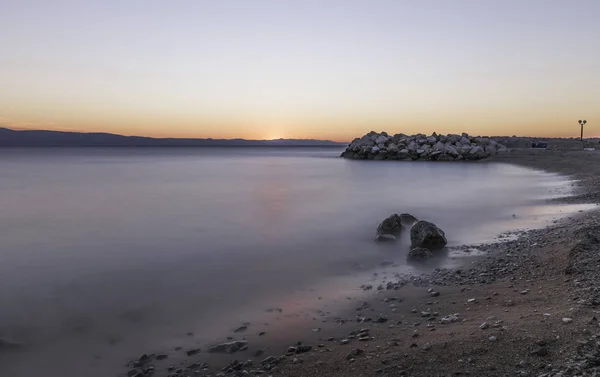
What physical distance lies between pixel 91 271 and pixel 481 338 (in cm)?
796

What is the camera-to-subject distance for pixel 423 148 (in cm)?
6109

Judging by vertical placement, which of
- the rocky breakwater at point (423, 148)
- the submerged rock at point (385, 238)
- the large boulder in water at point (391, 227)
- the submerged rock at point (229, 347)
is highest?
the rocky breakwater at point (423, 148)

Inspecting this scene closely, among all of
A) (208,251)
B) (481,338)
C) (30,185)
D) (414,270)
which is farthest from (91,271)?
(30,185)

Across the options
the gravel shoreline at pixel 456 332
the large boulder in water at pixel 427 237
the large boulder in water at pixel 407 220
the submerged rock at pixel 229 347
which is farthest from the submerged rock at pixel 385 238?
the submerged rock at pixel 229 347

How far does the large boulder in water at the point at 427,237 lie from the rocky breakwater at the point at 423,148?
50400 mm

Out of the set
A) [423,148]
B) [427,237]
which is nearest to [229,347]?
[427,237]

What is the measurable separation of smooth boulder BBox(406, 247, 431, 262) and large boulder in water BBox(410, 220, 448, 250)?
1.73ft

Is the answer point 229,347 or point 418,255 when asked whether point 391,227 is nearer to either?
point 418,255

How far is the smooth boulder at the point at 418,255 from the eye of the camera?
9.20 meters

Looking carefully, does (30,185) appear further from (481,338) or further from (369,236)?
(481,338)

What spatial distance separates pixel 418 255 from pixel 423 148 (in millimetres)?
54291

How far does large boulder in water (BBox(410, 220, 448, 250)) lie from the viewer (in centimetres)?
998

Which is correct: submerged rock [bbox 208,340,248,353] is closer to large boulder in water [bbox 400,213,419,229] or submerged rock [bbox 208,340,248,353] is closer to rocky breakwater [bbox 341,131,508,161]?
large boulder in water [bbox 400,213,419,229]

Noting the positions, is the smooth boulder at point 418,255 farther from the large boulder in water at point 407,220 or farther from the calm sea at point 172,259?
the large boulder in water at point 407,220
